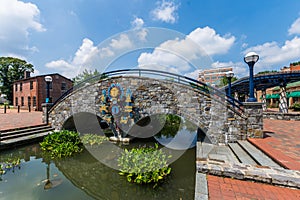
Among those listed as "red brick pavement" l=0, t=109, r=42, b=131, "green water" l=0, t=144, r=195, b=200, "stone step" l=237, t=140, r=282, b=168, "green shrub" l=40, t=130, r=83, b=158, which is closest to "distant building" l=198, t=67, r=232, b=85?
"stone step" l=237, t=140, r=282, b=168

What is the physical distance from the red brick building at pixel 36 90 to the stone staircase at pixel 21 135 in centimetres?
1331

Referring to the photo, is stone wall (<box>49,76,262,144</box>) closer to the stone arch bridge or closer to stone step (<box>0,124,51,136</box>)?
the stone arch bridge

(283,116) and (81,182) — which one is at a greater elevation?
(283,116)

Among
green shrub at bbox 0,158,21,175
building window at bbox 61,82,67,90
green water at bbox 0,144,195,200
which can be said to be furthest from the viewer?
building window at bbox 61,82,67,90

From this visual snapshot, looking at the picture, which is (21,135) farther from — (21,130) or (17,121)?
(17,121)

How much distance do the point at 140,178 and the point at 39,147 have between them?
632 cm

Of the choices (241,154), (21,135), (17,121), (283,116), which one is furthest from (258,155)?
(17,121)

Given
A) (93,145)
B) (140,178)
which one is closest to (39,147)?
(93,145)

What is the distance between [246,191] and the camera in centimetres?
261

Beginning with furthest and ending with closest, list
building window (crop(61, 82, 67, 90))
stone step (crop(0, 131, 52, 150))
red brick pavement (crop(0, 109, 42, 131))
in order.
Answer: building window (crop(61, 82, 67, 90)) < red brick pavement (crop(0, 109, 42, 131)) < stone step (crop(0, 131, 52, 150))

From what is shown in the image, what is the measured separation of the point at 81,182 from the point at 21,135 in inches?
230

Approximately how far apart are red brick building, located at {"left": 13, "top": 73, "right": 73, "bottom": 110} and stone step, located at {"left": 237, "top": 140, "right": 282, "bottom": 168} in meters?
22.9

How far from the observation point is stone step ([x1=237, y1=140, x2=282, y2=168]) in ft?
11.3

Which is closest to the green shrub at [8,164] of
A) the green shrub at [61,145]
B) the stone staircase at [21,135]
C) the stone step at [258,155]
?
the green shrub at [61,145]
